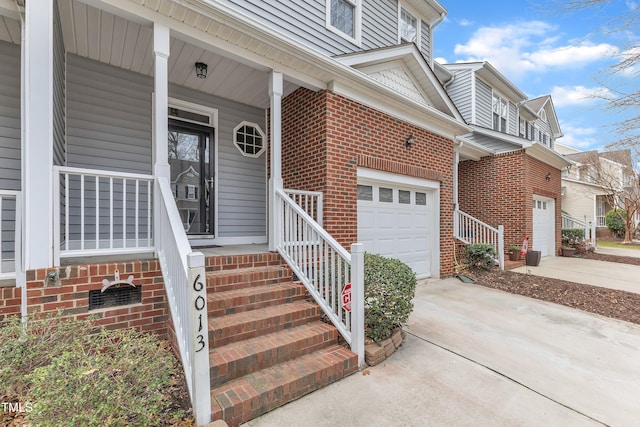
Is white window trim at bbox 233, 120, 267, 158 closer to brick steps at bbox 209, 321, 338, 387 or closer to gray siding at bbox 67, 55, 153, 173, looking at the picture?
gray siding at bbox 67, 55, 153, 173

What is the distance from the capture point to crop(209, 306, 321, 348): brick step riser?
2709mm

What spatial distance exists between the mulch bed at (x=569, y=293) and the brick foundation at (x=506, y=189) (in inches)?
87.9

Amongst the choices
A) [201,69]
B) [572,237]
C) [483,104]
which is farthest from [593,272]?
[201,69]

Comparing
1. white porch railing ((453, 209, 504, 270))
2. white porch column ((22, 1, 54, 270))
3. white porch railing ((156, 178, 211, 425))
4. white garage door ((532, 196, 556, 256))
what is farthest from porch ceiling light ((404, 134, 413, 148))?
white garage door ((532, 196, 556, 256))

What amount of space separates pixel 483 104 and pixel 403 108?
707 centimetres

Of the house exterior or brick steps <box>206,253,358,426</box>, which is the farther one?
the house exterior

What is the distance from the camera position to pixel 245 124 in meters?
5.73

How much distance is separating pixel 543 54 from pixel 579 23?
42 centimetres

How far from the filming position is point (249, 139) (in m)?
5.79

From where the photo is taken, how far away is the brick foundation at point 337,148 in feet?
15.5

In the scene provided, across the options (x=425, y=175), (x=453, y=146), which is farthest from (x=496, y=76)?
(x=425, y=175)

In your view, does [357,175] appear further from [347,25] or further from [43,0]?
[43,0]

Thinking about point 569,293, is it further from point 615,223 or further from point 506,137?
point 615,223

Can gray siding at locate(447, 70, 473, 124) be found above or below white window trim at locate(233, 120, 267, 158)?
above
